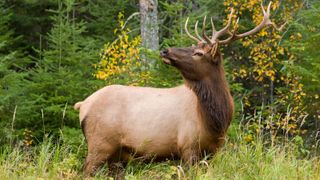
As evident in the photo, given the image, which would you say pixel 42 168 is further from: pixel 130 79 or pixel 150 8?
pixel 150 8

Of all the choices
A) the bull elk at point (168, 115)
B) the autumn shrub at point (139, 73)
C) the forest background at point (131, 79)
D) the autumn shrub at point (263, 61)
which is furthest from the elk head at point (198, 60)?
the autumn shrub at point (263, 61)

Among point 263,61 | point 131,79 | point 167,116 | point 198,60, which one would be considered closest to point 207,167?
point 167,116

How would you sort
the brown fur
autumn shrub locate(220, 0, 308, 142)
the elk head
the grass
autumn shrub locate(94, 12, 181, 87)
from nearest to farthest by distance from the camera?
the grass
the brown fur
the elk head
autumn shrub locate(94, 12, 181, 87)
autumn shrub locate(220, 0, 308, 142)

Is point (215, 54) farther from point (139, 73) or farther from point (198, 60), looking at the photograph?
point (139, 73)

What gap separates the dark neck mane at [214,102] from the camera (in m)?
6.97

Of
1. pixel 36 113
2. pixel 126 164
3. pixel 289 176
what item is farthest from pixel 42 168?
pixel 36 113

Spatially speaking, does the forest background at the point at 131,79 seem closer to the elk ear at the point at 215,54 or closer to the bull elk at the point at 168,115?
the bull elk at the point at 168,115

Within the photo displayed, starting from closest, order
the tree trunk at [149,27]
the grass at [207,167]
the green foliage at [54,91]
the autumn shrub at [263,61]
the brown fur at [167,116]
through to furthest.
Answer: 1. the grass at [207,167]
2. the brown fur at [167,116]
3. the green foliage at [54,91]
4. the autumn shrub at [263,61]
5. the tree trunk at [149,27]

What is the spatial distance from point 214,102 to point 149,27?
4.76m

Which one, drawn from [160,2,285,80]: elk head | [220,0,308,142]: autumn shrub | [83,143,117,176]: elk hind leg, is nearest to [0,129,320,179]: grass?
[83,143,117,176]: elk hind leg

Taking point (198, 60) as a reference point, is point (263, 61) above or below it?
below

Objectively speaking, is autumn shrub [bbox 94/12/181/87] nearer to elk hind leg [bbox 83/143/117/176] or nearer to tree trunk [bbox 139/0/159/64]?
tree trunk [bbox 139/0/159/64]

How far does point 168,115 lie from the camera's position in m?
7.05

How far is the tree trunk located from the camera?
11.9 metres
